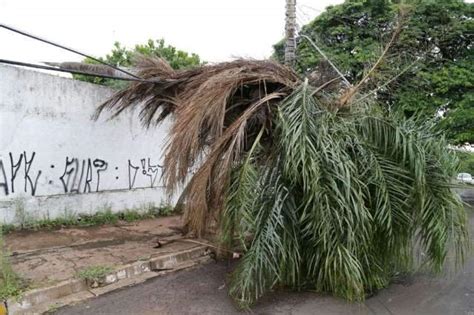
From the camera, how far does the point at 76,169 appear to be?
321 inches

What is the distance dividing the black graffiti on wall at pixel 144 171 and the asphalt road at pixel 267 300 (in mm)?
4047

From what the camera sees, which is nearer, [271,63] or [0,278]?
[0,278]

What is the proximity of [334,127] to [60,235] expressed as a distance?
199 inches

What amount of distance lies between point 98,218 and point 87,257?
2623 millimetres

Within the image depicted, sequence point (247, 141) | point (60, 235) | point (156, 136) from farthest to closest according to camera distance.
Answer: point (156, 136), point (60, 235), point (247, 141)

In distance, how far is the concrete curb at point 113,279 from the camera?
4270 mm

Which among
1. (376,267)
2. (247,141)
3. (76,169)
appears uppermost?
(247,141)

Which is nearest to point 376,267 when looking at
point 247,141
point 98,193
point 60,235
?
point 247,141

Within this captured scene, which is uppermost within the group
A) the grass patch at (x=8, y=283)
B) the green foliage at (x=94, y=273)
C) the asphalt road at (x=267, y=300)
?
the grass patch at (x=8, y=283)

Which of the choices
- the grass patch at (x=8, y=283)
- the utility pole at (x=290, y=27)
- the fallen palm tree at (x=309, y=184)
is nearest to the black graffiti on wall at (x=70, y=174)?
the grass patch at (x=8, y=283)

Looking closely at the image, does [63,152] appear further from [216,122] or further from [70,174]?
[216,122]

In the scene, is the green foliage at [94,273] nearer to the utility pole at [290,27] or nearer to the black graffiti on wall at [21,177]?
the black graffiti on wall at [21,177]

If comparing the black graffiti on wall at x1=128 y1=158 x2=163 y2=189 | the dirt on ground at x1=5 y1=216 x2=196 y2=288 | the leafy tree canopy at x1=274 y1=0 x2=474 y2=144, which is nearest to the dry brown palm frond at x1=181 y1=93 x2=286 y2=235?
the dirt on ground at x1=5 y1=216 x2=196 y2=288

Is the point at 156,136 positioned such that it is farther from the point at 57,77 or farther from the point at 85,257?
the point at 85,257
